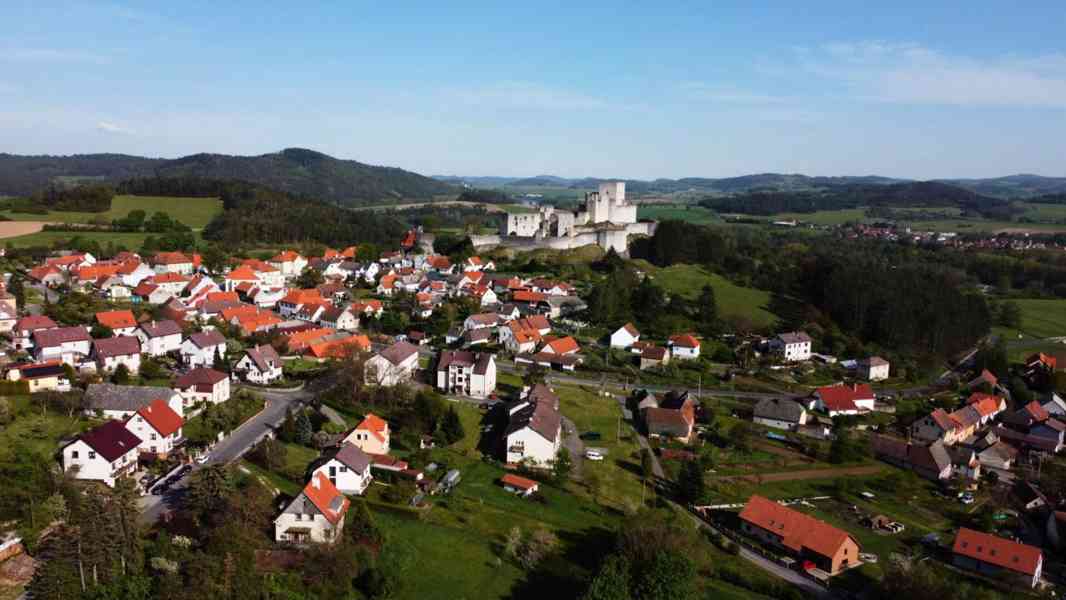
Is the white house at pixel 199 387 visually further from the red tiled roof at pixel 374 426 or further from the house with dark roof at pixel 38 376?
the red tiled roof at pixel 374 426

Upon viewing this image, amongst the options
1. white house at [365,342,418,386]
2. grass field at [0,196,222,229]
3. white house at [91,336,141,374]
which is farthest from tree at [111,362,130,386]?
grass field at [0,196,222,229]

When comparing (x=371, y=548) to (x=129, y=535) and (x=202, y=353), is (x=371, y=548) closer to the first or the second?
(x=129, y=535)

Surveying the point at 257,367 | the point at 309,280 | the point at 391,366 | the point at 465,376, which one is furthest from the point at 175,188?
the point at 465,376

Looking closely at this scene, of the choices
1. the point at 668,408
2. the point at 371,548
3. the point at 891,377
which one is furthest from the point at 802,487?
the point at 891,377

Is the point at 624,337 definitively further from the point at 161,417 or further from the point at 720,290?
the point at 161,417

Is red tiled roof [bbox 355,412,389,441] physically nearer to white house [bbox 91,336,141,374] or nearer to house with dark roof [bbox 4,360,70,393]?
house with dark roof [bbox 4,360,70,393]
